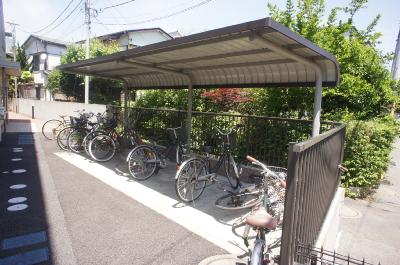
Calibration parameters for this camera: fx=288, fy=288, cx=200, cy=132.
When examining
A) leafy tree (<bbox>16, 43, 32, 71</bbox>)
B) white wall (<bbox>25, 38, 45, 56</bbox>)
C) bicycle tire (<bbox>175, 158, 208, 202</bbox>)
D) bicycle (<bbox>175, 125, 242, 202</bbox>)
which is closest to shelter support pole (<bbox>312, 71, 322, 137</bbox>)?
bicycle (<bbox>175, 125, 242, 202</bbox>)

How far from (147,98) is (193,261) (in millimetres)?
9148

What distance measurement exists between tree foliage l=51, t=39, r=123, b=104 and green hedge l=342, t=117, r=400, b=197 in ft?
45.8

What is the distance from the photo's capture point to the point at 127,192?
16.5ft

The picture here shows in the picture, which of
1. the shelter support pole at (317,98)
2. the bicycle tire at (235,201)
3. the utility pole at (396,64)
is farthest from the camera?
the utility pole at (396,64)

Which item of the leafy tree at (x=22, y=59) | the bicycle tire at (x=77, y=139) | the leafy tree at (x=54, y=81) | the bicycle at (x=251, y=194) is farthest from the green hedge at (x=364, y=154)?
the leafy tree at (x=22, y=59)

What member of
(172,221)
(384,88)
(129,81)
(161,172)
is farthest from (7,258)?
(384,88)

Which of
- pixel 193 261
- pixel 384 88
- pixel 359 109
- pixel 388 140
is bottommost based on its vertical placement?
pixel 193 261

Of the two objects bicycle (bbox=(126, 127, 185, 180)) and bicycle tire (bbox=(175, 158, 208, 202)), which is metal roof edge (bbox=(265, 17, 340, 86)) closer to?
bicycle tire (bbox=(175, 158, 208, 202))

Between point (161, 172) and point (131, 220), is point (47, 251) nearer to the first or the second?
point (131, 220)

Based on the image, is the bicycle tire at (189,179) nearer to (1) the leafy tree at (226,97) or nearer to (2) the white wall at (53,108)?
(1) the leafy tree at (226,97)

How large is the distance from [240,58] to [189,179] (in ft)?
7.15

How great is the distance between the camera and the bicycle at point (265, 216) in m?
2.45

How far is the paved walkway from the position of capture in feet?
13.4

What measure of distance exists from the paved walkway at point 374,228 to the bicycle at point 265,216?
1.46 metres
